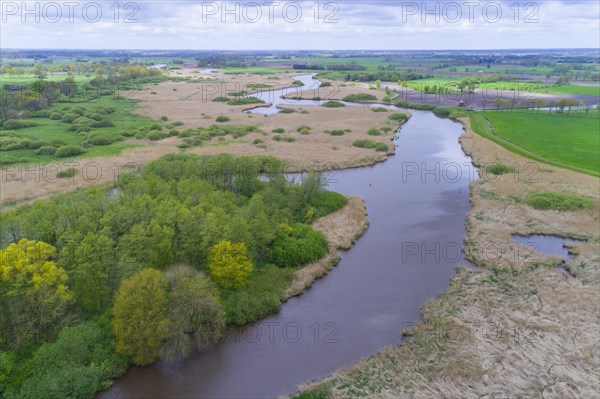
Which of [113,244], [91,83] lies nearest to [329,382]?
[113,244]

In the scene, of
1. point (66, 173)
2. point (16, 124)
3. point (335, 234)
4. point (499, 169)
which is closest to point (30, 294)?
point (335, 234)

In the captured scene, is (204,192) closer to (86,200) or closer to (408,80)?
(86,200)

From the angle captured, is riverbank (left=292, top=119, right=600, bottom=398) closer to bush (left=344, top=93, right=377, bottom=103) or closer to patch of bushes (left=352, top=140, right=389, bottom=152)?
patch of bushes (left=352, top=140, right=389, bottom=152)

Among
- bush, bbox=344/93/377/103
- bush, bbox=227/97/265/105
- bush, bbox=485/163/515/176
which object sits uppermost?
bush, bbox=344/93/377/103

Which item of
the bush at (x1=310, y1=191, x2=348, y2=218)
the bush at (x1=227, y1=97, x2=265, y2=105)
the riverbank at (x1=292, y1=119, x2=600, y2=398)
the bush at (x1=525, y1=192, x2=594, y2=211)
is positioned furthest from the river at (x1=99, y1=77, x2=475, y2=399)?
the bush at (x1=227, y1=97, x2=265, y2=105)

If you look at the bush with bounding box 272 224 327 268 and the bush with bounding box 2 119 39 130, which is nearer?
the bush with bounding box 272 224 327 268

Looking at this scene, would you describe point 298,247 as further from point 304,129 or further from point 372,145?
point 304,129
